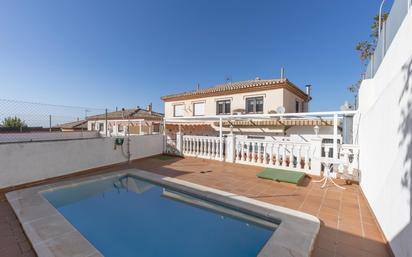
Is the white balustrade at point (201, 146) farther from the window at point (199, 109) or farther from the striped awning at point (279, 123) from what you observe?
the window at point (199, 109)

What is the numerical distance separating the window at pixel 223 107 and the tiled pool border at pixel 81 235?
42.6ft

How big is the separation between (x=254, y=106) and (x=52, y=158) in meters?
15.3

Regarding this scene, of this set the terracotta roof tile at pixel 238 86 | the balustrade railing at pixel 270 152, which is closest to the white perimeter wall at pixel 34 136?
the balustrade railing at pixel 270 152

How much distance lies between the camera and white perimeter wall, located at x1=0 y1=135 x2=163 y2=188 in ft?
21.8

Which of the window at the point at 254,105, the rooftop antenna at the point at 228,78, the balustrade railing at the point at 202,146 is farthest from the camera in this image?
the rooftop antenna at the point at 228,78

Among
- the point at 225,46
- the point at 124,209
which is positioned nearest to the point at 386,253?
the point at 124,209

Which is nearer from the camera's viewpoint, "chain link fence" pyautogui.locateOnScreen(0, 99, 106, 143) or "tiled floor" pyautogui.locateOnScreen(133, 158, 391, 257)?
"tiled floor" pyautogui.locateOnScreen(133, 158, 391, 257)

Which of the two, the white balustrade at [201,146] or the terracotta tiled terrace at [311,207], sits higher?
the white balustrade at [201,146]

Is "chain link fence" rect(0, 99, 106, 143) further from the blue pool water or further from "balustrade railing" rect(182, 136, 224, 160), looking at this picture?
"balustrade railing" rect(182, 136, 224, 160)

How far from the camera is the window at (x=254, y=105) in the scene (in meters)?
16.9

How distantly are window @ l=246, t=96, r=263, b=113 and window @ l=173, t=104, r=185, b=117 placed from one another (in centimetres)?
815

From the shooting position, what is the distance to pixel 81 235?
375 cm

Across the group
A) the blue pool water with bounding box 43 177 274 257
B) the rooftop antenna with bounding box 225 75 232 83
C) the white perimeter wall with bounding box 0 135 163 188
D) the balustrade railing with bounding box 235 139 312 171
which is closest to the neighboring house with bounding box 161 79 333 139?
the white perimeter wall with bounding box 0 135 163 188

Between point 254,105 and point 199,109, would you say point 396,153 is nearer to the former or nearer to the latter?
point 254,105
